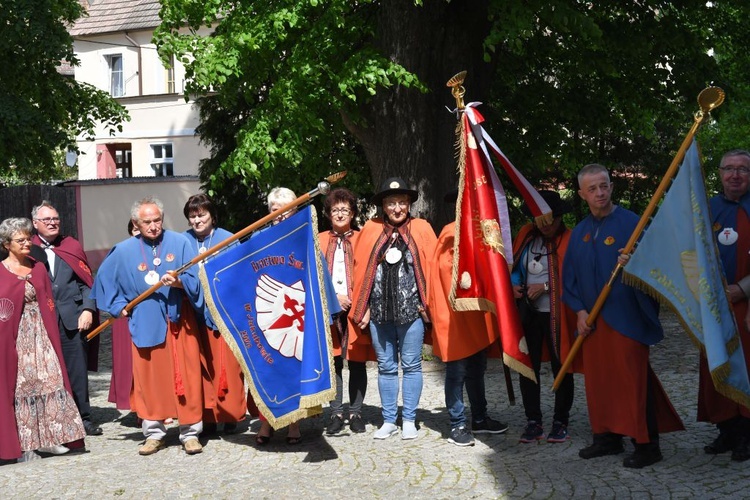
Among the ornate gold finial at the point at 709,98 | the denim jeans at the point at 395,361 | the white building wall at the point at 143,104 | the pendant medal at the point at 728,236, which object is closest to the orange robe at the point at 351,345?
the denim jeans at the point at 395,361

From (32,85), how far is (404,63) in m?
8.20

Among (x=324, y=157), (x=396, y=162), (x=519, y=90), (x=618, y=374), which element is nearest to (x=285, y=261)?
(x=618, y=374)

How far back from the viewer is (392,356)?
805 cm

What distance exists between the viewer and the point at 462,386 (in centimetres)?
779

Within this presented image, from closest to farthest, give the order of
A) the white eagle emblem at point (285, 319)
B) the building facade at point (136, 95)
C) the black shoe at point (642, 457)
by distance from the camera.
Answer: the black shoe at point (642, 457) < the white eagle emblem at point (285, 319) < the building facade at point (136, 95)

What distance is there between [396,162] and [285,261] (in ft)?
15.8

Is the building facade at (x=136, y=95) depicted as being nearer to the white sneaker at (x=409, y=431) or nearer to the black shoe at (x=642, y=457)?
the white sneaker at (x=409, y=431)

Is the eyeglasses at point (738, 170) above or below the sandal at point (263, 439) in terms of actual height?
above

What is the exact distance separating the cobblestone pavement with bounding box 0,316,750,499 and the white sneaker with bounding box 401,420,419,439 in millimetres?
85

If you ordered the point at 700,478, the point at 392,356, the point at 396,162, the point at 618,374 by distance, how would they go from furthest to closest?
the point at 396,162
the point at 392,356
the point at 618,374
the point at 700,478

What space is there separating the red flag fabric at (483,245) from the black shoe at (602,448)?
65 centimetres

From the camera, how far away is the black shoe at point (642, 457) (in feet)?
22.6

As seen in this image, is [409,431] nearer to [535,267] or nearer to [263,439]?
[263,439]

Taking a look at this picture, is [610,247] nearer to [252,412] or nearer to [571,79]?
[252,412]
